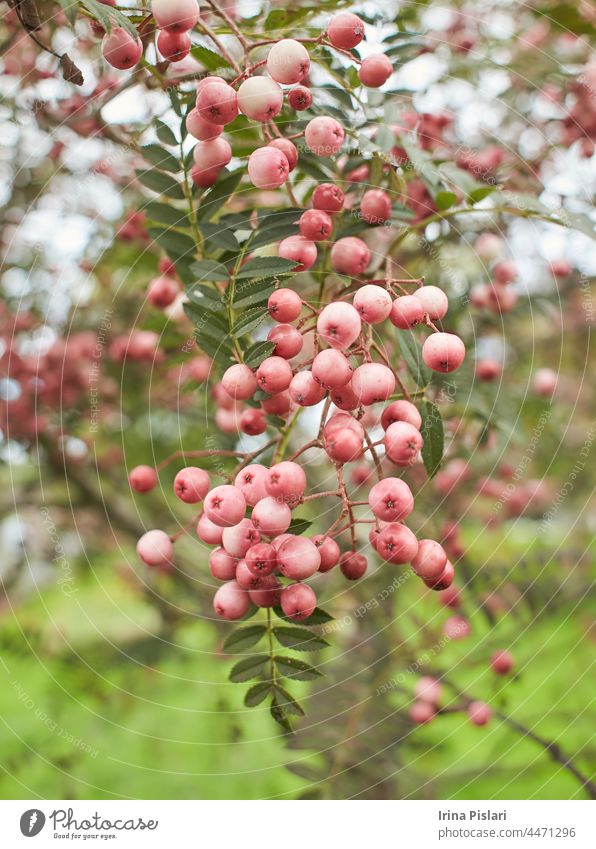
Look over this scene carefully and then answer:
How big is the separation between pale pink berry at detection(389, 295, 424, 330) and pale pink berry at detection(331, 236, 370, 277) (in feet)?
0.38

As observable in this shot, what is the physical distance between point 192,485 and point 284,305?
0.58 feet

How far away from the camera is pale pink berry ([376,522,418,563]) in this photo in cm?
57

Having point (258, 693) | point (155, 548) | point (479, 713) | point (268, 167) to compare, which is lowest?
point (479, 713)

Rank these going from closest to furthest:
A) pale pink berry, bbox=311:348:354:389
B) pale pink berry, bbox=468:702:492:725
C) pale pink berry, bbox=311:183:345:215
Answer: pale pink berry, bbox=311:348:354:389
pale pink berry, bbox=311:183:345:215
pale pink berry, bbox=468:702:492:725

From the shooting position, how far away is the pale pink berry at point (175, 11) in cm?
56

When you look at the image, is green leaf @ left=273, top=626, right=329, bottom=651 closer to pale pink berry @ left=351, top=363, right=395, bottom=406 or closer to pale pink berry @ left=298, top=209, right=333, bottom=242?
pale pink berry @ left=351, top=363, right=395, bottom=406

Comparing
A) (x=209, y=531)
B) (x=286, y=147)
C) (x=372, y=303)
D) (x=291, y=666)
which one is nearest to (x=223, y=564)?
(x=209, y=531)

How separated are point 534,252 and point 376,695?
80cm

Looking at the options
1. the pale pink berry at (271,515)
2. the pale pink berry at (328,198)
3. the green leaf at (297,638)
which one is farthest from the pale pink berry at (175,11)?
the green leaf at (297,638)

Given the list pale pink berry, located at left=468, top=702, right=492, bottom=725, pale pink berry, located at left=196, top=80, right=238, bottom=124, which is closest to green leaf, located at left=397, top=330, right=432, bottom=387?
pale pink berry, located at left=196, top=80, right=238, bottom=124

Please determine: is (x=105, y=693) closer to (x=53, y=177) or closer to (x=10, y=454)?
(x=10, y=454)

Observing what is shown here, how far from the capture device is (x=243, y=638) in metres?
0.69

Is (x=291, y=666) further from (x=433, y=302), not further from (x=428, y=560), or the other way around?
(x=433, y=302)

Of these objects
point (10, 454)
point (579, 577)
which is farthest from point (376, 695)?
point (10, 454)
